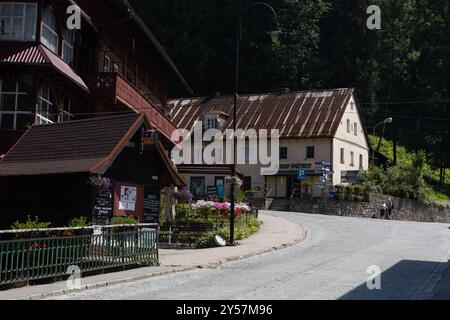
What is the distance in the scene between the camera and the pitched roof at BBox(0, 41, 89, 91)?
22.7 m

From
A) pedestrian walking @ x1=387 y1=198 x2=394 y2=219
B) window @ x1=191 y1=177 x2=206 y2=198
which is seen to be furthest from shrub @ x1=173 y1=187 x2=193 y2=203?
pedestrian walking @ x1=387 y1=198 x2=394 y2=219

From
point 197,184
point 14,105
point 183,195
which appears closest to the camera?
point 14,105

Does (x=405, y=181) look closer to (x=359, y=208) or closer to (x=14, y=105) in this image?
(x=359, y=208)

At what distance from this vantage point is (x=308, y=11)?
241 feet

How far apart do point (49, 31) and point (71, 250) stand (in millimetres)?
12233

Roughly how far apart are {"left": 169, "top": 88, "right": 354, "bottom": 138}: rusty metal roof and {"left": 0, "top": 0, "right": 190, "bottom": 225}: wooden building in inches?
922

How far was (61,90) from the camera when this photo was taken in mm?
Answer: 26172

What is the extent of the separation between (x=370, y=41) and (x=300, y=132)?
23399 millimetres

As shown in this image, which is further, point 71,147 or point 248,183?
point 248,183

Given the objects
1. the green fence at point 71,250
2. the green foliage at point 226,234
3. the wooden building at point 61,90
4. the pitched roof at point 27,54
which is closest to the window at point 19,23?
the wooden building at point 61,90

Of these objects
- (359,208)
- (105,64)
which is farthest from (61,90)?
(359,208)

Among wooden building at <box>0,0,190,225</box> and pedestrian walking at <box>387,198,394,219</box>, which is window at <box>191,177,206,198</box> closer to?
pedestrian walking at <box>387,198,394,219</box>

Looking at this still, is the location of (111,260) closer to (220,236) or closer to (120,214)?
(120,214)
